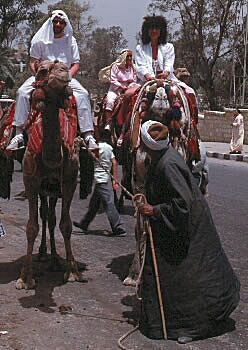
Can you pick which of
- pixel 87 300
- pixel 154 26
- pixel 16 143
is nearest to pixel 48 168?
pixel 16 143

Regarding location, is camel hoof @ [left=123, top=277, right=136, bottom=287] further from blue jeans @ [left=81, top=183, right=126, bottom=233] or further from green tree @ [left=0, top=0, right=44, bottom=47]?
green tree @ [left=0, top=0, right=44, bottom=47]

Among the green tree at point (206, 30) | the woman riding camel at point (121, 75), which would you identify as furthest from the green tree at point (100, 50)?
the woman riding camel at point (121, 75)

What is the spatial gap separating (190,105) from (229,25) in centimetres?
4079

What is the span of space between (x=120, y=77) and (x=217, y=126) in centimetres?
2716

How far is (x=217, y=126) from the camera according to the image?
39.6 m

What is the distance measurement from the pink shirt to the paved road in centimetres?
255

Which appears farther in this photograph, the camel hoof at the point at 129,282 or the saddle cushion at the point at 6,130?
the saddle cushion at the point at 6,130

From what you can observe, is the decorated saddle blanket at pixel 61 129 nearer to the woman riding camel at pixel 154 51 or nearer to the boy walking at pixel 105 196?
the woman riding camel at pixel 154 51

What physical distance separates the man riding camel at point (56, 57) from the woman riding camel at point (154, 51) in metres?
0.91

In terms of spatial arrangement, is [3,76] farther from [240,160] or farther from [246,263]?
[246,263]

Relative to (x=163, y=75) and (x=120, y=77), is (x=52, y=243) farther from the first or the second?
(x=120, y=77)

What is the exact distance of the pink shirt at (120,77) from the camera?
12914 millimetres

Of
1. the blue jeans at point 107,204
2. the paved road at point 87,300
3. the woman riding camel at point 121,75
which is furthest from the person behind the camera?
the woman riding camel at point 121,75

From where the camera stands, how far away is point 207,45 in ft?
163
